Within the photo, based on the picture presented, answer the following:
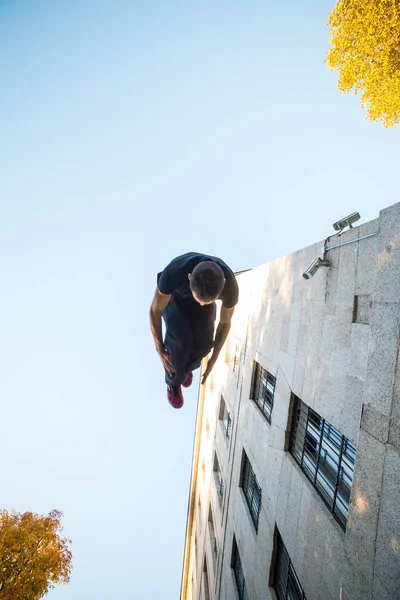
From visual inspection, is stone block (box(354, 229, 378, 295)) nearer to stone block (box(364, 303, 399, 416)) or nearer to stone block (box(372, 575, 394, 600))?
stone block (box(364, 303, 399, 416))

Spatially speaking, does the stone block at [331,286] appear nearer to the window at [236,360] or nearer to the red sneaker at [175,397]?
the red sneaker at [175,397]

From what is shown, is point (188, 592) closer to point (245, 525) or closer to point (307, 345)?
point (245, 525)

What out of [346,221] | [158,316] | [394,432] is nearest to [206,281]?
[158,316]

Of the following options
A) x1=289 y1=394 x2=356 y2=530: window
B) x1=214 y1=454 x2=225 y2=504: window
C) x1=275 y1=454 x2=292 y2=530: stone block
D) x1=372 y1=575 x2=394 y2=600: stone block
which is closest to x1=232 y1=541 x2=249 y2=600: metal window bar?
x1=214 y1=454 x2=225 y2=504: window

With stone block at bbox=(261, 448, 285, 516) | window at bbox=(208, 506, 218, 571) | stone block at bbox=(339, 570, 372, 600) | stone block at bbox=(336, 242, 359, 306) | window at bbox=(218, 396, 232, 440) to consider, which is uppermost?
stone block at bbox=(336, 242, 359, 306)

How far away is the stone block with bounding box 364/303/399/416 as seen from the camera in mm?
3025

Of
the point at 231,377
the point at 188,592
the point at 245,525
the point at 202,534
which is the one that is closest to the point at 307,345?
the point at 245,525

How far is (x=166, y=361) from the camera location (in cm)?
639

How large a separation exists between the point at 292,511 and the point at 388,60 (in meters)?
17.5

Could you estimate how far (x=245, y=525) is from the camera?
7.65 m

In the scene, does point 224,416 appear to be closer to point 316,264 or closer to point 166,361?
point 166,361

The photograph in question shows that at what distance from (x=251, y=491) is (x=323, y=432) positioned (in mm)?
4802

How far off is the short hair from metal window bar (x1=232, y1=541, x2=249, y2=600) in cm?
855

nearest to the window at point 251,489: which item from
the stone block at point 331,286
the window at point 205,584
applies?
the stone block at point 331,286
